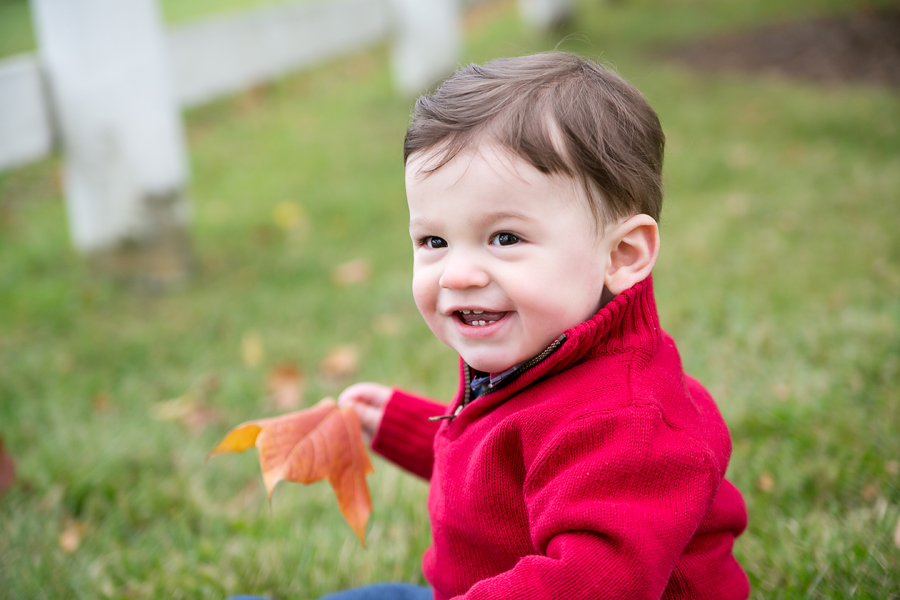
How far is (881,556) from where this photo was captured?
177cm

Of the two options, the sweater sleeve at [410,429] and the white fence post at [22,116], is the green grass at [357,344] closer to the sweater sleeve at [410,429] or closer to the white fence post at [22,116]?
the sweater sleeve at [410,429]

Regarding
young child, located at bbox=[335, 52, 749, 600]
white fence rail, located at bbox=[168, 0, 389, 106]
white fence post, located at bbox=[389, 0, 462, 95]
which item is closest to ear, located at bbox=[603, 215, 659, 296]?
young child, located at bbox=[335, 52, 749, 600]

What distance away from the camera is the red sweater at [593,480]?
110cm

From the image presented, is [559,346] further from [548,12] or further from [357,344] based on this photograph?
[548,12]

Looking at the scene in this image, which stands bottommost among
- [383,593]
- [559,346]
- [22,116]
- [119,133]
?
[383,593]

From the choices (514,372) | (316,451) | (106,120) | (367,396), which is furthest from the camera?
(106,120)

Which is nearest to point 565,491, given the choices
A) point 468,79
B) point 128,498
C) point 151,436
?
point 468,79

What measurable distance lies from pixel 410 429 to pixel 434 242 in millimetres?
572

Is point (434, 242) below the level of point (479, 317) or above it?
above

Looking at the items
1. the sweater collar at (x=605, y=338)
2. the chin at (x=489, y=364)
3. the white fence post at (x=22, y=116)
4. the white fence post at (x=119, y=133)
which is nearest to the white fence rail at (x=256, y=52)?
the white fence post at (x=22, y=116)

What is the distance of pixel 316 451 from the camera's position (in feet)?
5.15

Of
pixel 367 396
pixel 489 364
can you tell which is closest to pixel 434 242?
pixel 489 364

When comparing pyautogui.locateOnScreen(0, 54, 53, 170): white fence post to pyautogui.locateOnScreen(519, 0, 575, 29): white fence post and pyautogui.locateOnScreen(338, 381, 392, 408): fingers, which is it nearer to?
pyautogui.locateOnScreen(338, 381, 392, 408): fingers

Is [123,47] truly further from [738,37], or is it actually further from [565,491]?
[738,37]
